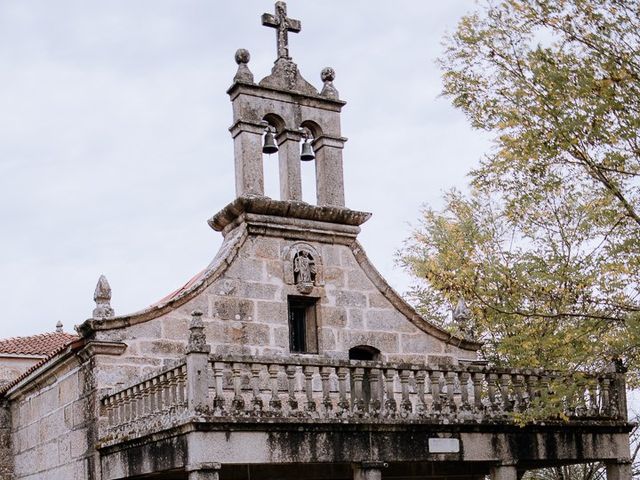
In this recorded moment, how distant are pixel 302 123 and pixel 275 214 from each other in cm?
178

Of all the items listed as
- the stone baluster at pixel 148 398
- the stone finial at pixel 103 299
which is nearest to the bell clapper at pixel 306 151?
the stone finial at pixel 103 299

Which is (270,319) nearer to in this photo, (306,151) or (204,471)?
(306,151)

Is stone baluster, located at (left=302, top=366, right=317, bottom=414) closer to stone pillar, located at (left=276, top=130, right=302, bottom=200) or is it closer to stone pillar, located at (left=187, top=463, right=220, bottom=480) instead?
stone pillar, located at (left=187, top=463, right=220, bottom=480)

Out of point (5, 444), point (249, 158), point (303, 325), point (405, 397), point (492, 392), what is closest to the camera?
point (405, 397)

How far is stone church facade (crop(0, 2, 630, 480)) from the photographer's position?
1284cm

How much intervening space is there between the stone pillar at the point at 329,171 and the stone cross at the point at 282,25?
1.59 metres

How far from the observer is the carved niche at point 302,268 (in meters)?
16.1

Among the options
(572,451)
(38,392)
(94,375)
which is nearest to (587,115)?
(572,451)

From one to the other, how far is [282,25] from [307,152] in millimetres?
2258

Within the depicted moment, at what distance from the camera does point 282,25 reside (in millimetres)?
17531

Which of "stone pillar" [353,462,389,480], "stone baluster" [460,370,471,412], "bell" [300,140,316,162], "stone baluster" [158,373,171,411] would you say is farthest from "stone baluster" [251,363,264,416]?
"bell" [300,140,316,162]

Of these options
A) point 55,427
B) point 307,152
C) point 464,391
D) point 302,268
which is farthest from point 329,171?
point 55,427

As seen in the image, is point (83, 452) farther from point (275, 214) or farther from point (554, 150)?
point (554, 150)

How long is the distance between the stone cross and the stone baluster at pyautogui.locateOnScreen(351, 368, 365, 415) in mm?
6137
